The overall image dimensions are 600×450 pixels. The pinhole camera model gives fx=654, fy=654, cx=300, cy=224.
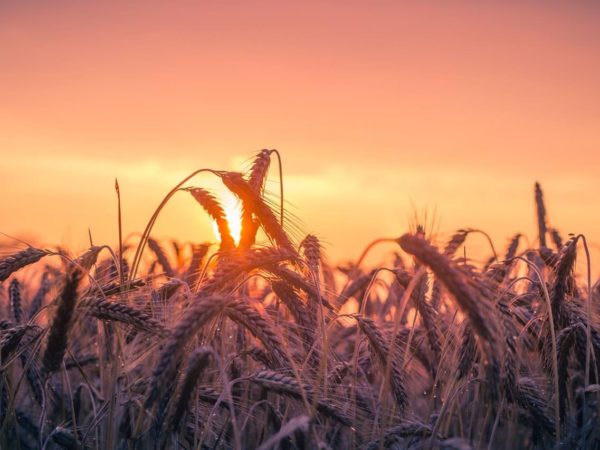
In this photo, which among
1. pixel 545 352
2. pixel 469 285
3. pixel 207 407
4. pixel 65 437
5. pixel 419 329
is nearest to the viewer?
pixel 469 285

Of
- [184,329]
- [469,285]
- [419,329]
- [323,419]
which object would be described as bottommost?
[323,419]

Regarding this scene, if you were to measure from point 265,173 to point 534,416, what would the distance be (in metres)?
2.26

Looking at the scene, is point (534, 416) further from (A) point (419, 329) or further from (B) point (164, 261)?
(B) point (164, 261)

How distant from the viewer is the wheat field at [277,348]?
290 cm

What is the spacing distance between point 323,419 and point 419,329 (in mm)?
1705

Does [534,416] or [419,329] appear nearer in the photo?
[534,416]

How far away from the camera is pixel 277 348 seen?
3.27 meters

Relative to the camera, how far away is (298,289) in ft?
12.8

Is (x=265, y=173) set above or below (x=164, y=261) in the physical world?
above

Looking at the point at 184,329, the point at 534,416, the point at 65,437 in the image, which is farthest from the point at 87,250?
the point at 534,416

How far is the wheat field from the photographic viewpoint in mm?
2898

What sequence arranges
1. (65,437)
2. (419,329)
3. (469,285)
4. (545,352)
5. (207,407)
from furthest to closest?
(419,329) < (545,352) < (207,407) < (65,437) < (469,285)

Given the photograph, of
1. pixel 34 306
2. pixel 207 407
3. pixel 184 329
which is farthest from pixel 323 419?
pixel 34 306

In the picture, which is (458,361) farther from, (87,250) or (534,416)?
(87,250)
